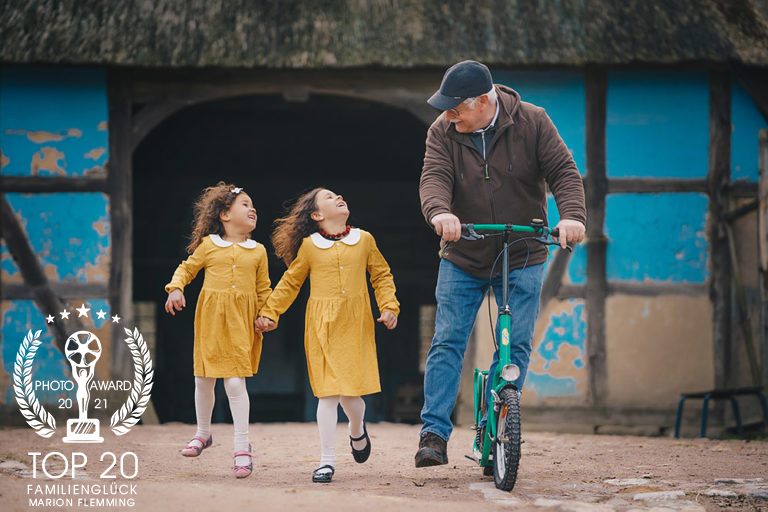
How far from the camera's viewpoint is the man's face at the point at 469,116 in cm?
381

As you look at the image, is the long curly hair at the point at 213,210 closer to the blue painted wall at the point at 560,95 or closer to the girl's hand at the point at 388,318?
the girl's hand at the point at 388,318

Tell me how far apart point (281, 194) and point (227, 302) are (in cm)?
795

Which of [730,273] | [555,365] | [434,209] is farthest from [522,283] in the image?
[730,273]

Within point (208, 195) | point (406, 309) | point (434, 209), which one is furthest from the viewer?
point (406, 309)

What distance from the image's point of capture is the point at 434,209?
368cm

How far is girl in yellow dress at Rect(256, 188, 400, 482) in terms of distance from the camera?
3.84 meters

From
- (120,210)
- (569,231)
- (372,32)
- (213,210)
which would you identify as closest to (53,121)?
(120,210)

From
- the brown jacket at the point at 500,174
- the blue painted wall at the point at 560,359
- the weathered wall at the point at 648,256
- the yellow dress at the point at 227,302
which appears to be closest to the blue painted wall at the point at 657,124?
the weathered wall at the point at 648,256

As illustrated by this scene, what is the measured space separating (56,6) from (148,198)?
4.85 metres

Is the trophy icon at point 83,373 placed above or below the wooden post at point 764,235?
below

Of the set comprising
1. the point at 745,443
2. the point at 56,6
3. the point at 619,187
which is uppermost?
the point at 56,6

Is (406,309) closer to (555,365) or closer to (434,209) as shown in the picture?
(555,365)

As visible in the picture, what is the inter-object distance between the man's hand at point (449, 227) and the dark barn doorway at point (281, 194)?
616cm

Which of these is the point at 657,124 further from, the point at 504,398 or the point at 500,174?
the point at 504,398
